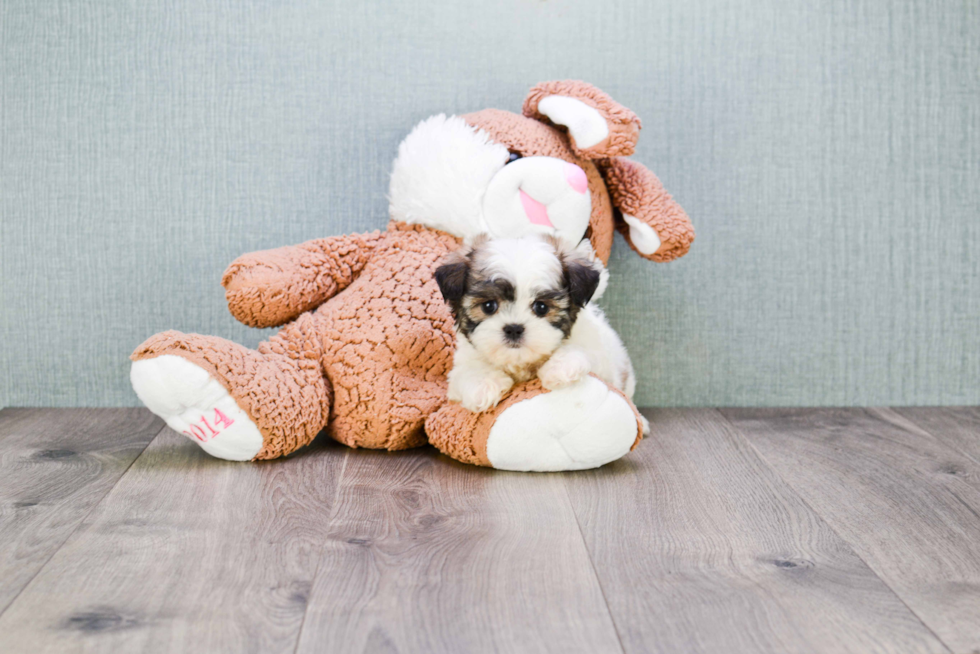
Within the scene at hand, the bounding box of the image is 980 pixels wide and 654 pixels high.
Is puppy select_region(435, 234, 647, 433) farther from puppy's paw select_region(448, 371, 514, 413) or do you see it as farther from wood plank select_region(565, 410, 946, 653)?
wood plank select_region(565, 410, 946, 653)

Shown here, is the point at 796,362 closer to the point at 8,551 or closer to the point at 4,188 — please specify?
the point at 8,551

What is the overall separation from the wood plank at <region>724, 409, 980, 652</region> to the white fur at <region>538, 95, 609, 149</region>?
0.79 metres

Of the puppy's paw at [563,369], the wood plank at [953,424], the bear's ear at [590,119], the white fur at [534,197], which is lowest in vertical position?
the wood plank at [953,424]

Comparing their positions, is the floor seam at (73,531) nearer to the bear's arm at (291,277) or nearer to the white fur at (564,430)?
the bear's arm at (291,277)

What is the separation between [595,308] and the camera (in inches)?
74.4

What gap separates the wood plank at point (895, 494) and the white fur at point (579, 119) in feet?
2.59

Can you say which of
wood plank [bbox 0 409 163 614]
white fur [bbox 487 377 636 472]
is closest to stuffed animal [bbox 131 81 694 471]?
white fur [bbox 487 377 636 472]

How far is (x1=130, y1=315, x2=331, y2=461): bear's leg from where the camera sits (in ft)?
5.23

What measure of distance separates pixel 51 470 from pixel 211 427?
35 cm

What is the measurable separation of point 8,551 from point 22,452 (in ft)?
1.95

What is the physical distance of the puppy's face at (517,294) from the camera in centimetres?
153

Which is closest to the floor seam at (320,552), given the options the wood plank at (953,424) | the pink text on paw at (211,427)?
the pink text on paw at (211,427)

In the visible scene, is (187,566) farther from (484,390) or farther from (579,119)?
(579,119)

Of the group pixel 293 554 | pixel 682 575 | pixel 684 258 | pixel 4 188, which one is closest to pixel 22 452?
pixel 4 188
